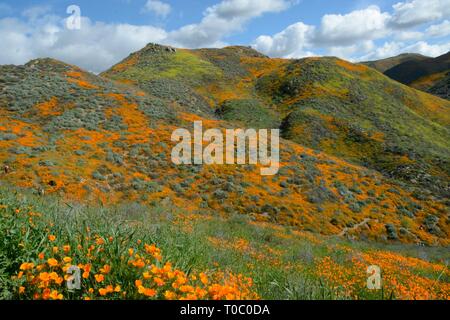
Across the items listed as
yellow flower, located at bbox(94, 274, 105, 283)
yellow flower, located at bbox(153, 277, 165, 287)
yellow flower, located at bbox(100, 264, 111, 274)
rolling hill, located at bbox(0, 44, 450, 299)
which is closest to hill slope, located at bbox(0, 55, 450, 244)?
rolling hill, located at bbox(0, 44, 450, 299)

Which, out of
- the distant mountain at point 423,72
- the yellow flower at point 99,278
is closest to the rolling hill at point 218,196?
the yellow flower at point 99,278

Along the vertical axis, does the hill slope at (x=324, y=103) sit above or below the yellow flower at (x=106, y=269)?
above

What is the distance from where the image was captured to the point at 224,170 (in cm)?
2094

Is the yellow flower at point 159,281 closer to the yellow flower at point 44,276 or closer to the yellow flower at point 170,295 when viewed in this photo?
the yellow flower at point 170,295

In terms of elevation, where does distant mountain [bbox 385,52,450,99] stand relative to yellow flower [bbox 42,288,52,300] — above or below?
above

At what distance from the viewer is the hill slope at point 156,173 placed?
16.9 metres

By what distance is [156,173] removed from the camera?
768 inches

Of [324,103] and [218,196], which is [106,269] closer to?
[218,196]

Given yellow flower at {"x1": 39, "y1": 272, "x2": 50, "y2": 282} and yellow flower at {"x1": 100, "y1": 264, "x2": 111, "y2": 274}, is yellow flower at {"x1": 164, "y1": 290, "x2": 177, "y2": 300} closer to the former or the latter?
yellow flower at {"x1": 100, "y1": 264, "x2": 111, "y2": 274}

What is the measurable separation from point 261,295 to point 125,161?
1703 centimetres

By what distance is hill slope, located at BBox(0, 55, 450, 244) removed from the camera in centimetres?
1691

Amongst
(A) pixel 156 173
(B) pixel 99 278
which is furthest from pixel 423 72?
(B) pixel 99 278

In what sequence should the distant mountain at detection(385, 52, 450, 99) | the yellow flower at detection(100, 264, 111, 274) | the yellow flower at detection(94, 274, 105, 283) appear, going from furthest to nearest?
1. the distant mountain at detection(385, 52, 450, 99)
2. the yellow flower at detection(100, 264, 111, 274)
3. the yellow flower at detection(94, 274, 105, 283)
